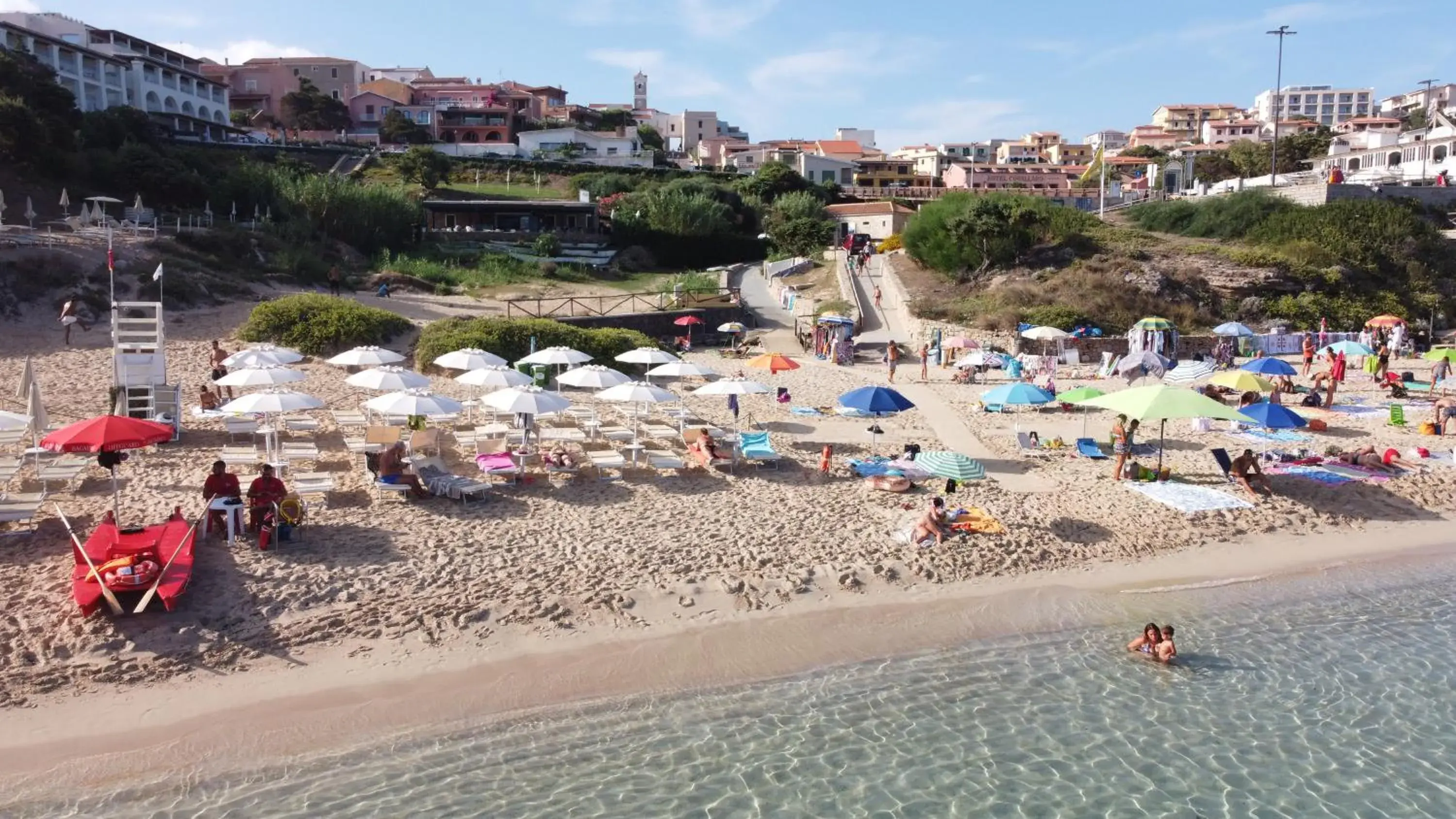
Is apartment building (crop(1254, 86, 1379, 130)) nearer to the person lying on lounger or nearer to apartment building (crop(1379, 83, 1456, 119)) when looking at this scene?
apartment building (crop(1379, 83, 1456, 119))

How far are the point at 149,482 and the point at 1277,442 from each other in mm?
18513

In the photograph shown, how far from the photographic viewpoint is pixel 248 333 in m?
23.6

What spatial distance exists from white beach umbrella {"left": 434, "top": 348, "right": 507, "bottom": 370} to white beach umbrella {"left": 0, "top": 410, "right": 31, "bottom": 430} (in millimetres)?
6245

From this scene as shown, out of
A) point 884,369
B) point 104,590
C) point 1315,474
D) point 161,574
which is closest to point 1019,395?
point 1315,474

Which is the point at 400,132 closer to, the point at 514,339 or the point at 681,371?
the point at 514,339

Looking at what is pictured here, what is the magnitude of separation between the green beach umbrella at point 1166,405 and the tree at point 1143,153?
303 ft

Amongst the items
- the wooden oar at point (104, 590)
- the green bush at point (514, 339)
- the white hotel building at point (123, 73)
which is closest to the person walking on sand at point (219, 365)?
the green bush at point (514, 339)

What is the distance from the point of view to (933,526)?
12.8m

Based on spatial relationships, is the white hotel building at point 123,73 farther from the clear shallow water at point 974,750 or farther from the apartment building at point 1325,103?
the apartment building at point 1325,103

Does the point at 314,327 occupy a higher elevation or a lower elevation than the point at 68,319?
lower

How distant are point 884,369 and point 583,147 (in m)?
59.9

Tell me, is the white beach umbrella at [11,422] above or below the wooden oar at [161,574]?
above

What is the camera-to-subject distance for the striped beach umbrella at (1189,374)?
68.5 feet

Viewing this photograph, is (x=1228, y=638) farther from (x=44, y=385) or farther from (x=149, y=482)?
(x=44, y=385)
